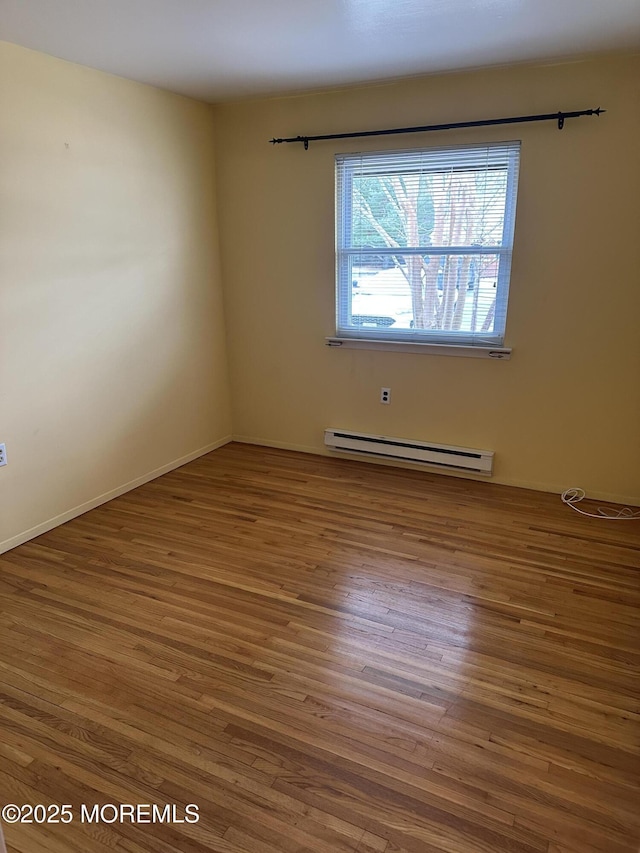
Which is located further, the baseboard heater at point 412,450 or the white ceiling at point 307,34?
the baseboard heater at point 412,450

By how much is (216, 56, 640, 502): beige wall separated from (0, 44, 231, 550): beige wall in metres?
0.40

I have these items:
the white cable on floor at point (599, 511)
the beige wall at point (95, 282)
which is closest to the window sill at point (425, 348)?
the white cable on floor at point (599, 511)

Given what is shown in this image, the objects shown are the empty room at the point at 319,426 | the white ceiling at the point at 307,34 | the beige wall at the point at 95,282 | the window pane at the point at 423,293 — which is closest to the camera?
the empty room at the point at 319,426

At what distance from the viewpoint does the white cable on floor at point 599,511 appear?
128 inches

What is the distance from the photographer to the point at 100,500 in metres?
3.48

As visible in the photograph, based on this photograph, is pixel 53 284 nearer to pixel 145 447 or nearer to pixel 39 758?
pixel 145 447

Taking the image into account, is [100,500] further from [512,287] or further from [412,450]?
[512,287]

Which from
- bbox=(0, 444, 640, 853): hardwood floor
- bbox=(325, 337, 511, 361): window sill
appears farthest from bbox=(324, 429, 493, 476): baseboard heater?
bbox=(325, 337, 511, 361): window sill

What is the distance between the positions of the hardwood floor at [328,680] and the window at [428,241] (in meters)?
1.27

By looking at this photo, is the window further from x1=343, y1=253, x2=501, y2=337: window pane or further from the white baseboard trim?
the white baseboard trim

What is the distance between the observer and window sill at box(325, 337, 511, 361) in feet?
11.6

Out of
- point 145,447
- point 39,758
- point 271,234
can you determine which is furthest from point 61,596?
point 271,234

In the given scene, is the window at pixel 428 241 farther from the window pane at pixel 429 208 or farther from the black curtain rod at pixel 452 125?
the black curtain rod at pixel 452 125

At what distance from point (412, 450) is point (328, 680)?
84.5 inches
